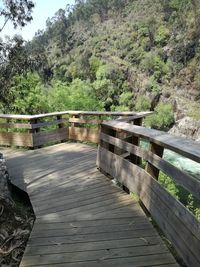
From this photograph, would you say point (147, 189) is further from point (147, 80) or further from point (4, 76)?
point (147, 80)

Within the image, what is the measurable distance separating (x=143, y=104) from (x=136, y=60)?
11914mm

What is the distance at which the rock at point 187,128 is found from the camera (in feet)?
120

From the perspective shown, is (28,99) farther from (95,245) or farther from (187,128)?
(187,128)

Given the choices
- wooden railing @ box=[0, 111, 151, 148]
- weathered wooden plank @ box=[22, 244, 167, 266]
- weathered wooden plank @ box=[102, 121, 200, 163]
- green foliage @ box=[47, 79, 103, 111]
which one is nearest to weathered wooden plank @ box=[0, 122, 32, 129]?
wooden railing @ box=[0, 111, 151, 148]

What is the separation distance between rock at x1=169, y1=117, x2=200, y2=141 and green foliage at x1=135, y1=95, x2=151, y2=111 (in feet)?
21.3

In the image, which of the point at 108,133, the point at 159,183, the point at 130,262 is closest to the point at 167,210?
the point at 159,183

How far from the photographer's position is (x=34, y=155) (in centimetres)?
759

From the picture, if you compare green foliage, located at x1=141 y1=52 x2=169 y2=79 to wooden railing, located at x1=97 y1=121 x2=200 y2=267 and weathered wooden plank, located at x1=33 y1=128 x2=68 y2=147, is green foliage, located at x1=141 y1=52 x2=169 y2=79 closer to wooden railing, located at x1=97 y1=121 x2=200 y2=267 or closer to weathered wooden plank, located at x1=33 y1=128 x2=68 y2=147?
weathered wooden plank, located at x1=33 y1=128 x2=68 y2=147

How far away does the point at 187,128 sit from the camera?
126 ft

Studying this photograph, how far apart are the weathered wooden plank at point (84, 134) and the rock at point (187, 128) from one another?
28.6 m

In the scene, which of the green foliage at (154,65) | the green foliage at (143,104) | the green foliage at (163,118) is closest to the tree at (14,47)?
the green foliage at (163,118)

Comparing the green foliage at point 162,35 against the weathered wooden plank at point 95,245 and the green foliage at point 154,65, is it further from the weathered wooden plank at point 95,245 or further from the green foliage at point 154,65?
the weathered wooden plank at point 95,245

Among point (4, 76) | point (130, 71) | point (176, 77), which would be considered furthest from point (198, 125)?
point (4, 76)

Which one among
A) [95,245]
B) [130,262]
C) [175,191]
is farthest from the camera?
[175,191]
